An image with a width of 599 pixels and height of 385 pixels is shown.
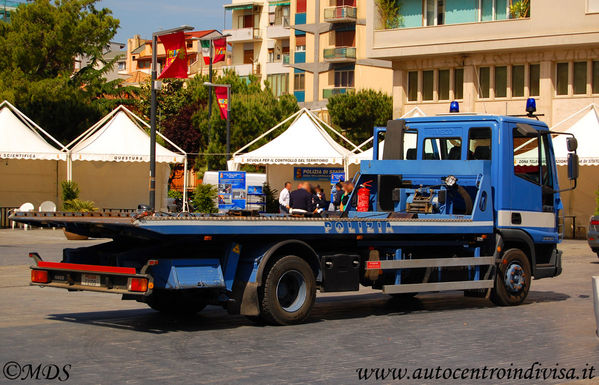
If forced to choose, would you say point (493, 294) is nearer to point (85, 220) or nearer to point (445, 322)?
point (445, 322)

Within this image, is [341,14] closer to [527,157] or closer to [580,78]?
[580,78]

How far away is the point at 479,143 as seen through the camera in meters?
13.8

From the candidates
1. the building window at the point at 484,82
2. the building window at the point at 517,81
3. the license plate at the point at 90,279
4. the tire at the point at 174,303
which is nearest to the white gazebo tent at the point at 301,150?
Answer: the building window at the point at 484,82

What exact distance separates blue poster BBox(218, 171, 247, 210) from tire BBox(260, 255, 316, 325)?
20.1 m

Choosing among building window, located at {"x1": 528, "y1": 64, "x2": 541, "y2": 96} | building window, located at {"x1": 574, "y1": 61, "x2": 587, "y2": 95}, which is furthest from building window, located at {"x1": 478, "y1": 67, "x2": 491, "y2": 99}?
building window, located at {"x1": 574, "y1": 61, "x2": 587, "y2": 95}

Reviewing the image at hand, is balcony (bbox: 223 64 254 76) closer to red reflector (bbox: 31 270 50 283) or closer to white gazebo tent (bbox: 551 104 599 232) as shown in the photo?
white gazebo tent (bbox: 551 104 599 232)

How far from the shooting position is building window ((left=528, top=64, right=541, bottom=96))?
39719 mm

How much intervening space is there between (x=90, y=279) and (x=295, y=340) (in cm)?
247

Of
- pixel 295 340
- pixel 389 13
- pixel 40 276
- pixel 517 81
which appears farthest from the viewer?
pixel 389 13

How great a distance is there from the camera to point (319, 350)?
9375 mm

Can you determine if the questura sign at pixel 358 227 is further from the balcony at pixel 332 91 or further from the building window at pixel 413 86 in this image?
the balcony at pixel 332 91

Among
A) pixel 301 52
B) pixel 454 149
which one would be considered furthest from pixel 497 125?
pixel 301 52

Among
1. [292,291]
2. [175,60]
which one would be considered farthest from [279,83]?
[292,291]

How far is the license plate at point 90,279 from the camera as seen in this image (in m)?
10.2
